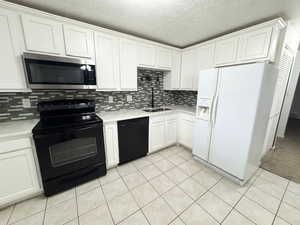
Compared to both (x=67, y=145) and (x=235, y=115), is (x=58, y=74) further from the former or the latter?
(x=235, y=115)

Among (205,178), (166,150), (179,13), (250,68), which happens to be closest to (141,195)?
(205,178)

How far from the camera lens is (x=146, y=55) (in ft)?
8.64

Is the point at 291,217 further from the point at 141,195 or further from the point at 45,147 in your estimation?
the point at 45,147

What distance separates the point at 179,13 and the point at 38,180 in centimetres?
296

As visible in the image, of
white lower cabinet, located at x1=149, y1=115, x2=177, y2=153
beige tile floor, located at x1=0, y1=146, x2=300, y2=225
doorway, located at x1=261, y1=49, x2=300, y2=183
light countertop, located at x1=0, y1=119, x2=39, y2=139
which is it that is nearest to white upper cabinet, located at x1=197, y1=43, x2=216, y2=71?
white lower cabinet, located at x1=149, y1=115, x2=177, y2=153

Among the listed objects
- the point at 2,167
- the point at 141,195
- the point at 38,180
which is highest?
the point at 2,167

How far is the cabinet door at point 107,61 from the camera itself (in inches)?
83.2

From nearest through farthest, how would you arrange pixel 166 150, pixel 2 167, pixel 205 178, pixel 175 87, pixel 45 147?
pixel 2 167 < pixel 45 147 < pixel 205 178 < pixel 166 150 < pixel 175 87

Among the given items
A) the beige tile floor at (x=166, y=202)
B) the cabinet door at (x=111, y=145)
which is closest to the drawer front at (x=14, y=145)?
the beige tile floor at (x=166, y=202)

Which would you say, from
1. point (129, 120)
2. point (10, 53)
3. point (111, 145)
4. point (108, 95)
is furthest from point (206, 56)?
point (10, 53)

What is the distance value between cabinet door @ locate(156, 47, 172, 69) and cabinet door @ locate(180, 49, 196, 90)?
0.36 meters

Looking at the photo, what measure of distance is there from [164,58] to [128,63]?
0.93m

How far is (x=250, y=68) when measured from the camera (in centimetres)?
165

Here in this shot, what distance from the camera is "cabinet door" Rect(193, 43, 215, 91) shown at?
8.32 feet
